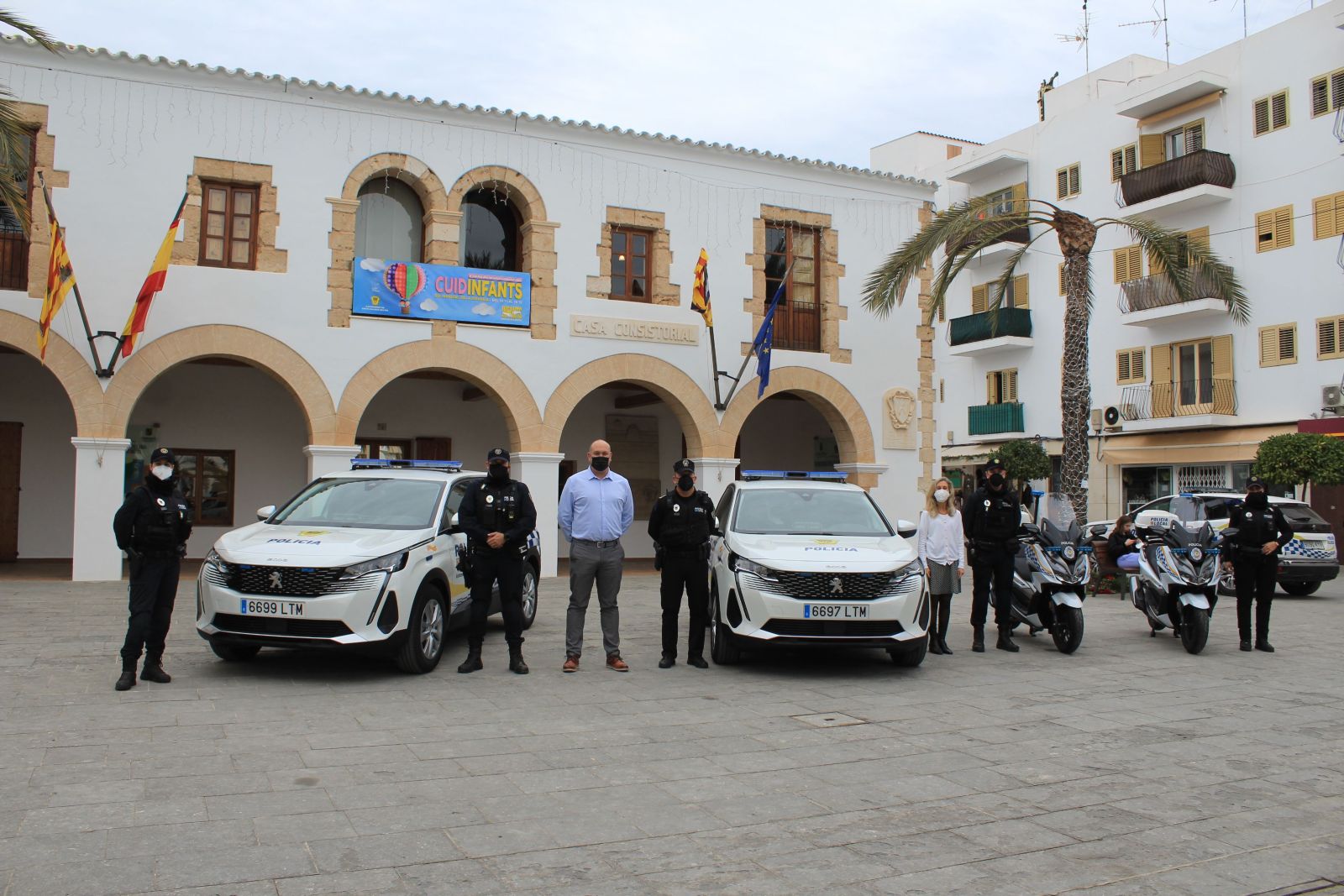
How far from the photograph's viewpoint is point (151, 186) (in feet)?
48.9

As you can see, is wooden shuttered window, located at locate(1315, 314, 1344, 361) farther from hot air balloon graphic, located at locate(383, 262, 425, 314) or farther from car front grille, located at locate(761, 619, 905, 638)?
car front grille, located at locate(761, 619, 905, 638)

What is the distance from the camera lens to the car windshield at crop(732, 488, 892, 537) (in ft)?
32.2

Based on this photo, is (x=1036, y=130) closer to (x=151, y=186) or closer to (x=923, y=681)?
(x=151, y=186)

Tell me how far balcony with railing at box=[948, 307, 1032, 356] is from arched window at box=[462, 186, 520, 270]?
19.2 metres

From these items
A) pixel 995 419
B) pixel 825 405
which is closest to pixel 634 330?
pixel 825 405

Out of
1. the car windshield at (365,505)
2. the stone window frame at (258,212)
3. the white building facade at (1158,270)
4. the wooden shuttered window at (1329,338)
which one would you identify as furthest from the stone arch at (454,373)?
the wooden shuttered window at (1329,338)

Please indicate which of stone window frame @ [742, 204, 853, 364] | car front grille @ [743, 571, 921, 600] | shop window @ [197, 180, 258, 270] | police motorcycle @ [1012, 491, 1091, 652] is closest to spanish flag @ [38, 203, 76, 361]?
shop window @ [197, 180, 258, 270]

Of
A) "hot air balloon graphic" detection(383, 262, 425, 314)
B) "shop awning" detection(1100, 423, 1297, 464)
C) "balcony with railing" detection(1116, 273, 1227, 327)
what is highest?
"balcony with railing" detection(1116, 273, 1227, 327)

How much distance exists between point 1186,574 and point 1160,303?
20.6 metres

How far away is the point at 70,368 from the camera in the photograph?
14477 mm

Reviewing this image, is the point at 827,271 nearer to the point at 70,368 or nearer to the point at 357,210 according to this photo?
the point at 357,210

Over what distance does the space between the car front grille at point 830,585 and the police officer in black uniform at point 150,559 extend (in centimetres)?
434

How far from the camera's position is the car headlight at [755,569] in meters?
8.72

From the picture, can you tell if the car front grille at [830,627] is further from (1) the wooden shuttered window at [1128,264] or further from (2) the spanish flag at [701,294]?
(1) the wooden shuttered window at [1128,264]
